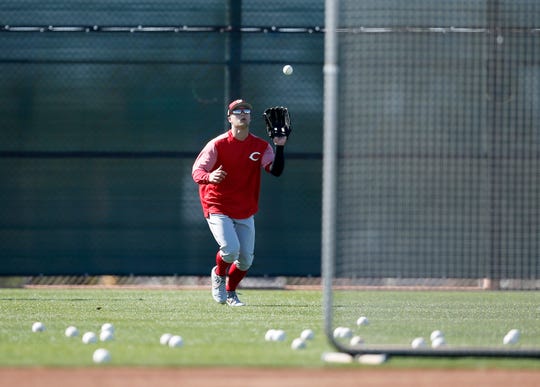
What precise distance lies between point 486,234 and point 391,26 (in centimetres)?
264

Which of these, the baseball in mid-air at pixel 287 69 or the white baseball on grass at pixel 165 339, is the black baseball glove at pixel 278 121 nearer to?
the baseball in mid-air at pixel 287 69

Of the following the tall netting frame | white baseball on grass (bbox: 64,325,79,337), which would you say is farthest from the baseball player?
white baseball on grass (bbox: 64,325,79,337)

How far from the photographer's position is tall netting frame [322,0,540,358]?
12.7 m

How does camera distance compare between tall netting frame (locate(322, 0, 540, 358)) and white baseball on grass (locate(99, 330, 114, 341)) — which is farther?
tall netting frame (locate(322, 0, 540, 358))

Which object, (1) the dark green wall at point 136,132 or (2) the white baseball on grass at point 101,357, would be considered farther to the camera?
(1) the dark green wall at point 136,132

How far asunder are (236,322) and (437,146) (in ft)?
14.4

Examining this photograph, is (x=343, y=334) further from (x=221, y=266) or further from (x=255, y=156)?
(x=255, y=156)

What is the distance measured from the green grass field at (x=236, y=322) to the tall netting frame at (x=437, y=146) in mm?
450

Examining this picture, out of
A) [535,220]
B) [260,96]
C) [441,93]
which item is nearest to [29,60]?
[260,96]

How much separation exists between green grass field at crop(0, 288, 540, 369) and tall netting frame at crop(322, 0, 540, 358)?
45 cm

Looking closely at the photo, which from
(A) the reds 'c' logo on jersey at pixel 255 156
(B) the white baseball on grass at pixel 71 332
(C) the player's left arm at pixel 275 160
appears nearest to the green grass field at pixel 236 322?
(B) the white baseball on grass at pixel 71 332

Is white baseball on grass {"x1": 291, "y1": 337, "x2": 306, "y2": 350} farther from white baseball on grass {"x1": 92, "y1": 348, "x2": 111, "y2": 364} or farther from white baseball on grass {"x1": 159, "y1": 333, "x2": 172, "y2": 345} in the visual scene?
white baseball on grass {"x1": 92, "y1": 348, "x2": 111, "y2": 364}

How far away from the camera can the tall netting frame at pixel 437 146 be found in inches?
501

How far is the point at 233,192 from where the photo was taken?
12.2m
